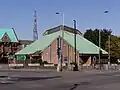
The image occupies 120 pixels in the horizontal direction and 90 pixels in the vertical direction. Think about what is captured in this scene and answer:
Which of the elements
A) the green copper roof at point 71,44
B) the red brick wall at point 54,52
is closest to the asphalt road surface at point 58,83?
the red brick wall at point 54,52

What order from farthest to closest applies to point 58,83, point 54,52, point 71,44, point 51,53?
point 51,53, point 54,52, point 71,44, point 58,83

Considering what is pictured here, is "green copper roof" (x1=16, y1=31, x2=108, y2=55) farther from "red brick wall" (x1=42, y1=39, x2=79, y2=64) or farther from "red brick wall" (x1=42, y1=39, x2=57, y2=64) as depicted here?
"red brick wall" (x1=42, y1=39, x2=57, y2=64)

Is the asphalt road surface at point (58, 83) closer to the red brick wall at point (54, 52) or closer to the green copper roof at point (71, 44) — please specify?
the red brick wall at point (54, 52)

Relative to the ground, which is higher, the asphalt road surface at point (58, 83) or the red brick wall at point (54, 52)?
the red brick wall at point (54, 52)

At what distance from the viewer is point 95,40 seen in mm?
150500

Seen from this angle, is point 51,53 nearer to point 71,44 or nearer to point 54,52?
point 54,52

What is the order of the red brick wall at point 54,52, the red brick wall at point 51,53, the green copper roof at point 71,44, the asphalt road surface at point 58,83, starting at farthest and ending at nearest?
the green copper roof at point 71,44, the red brick wall at point 51,53, the red brick wall at point 54,52, the asphalt road surface at point 58,83

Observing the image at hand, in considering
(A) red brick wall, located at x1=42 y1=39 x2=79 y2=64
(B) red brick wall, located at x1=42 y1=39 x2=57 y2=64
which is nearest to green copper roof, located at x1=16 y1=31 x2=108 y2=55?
(A) red brick wall, located at x1=42 y1=39 x2=79 y2=64

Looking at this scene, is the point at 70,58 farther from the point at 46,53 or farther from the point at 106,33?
the point at 106,33

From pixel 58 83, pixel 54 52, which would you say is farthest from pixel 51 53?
pixel 58 83

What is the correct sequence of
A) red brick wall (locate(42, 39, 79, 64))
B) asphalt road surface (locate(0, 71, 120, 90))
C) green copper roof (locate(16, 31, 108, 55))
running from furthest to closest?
green copper roof (locate(16, 31, 108, 55)) < red brick wall (locate(42, 39, 79, 64)) < asphalt road surface (locate(0, 71, 120, 90))

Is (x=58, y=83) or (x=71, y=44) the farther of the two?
(x=71, y=44)

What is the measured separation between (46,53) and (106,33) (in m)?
58.7

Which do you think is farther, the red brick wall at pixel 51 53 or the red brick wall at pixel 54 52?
the red brick wall at pixel 51 53
